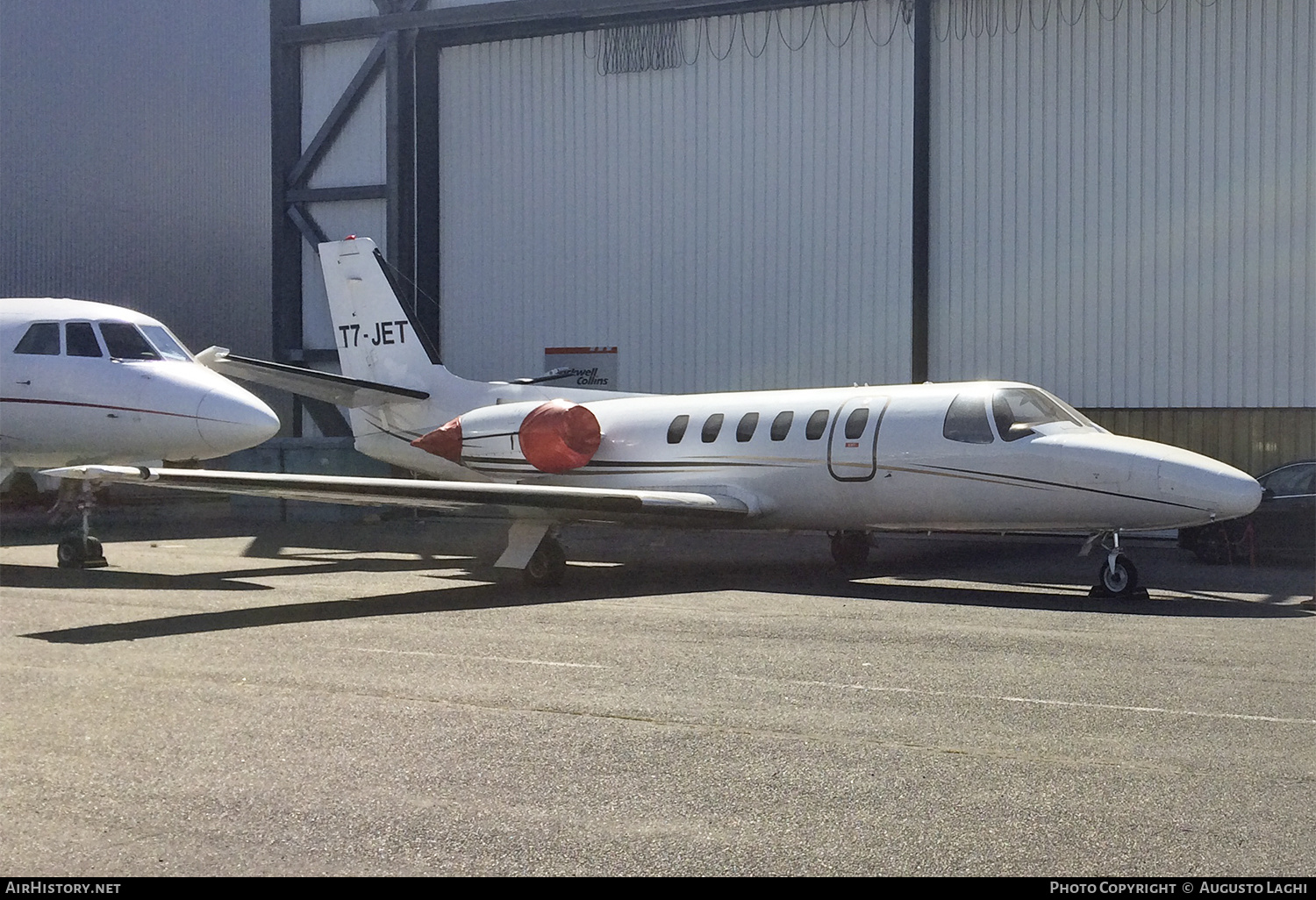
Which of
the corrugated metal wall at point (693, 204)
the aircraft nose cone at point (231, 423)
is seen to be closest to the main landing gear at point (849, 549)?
the aircraft nose cone at point (231, 423)

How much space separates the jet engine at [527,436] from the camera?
1684 centimetres

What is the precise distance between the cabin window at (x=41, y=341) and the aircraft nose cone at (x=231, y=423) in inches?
83.5

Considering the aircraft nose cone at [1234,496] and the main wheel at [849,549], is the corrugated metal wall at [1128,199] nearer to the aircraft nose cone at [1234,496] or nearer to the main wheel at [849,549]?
the main wheel at [849,549]

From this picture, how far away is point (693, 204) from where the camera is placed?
24.6m

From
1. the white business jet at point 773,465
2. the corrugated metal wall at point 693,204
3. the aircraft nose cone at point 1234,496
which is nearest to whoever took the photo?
the aircraft nose cone at point 1234,496

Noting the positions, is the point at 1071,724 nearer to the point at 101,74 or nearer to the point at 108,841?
the point at 108,841

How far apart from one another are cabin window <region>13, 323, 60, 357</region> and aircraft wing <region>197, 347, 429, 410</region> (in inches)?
62.3

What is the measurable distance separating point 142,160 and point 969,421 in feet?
79.3

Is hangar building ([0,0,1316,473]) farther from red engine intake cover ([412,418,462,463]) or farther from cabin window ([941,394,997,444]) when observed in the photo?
cabin window ([941,394,997,444])

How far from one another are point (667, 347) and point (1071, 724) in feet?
60.7

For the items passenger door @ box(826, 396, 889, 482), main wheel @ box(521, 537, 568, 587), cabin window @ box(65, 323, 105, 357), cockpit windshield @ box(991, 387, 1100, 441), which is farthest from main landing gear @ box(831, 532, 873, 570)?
cabin window @ box(65, 323, 105, 357)

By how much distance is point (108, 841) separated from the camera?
479 centimetres

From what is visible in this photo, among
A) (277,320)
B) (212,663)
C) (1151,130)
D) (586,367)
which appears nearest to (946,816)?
(212,663)

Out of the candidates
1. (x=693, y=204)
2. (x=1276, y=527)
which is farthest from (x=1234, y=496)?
(x=693, y=204)
